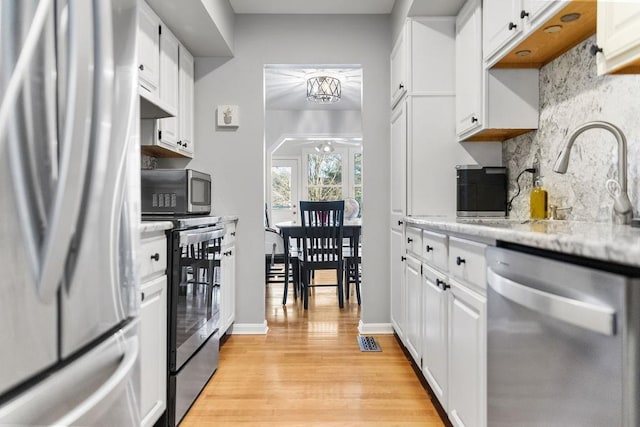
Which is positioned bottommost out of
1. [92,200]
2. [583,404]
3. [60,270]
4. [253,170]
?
[583,404]

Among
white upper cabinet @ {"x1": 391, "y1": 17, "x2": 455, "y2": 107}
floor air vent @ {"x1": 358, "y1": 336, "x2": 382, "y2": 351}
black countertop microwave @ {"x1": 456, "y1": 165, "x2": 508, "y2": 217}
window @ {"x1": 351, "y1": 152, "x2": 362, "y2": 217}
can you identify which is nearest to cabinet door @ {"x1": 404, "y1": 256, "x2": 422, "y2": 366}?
floor air vent @ {"x1": 358, "y1": 336, "x2": 382, "y2": 351}

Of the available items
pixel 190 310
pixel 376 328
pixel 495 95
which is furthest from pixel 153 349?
pixel 495 95

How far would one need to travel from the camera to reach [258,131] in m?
3.27

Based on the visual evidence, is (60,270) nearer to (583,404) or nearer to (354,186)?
(583,404)

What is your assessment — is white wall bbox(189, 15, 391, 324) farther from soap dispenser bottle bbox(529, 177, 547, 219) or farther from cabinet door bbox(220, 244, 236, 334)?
soap dispenser bottle bbox(529, 177, 547, 219)

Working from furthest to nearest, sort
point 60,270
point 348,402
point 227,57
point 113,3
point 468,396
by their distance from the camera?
point 227,57, point 348,402, point 468,396, point 113,3, point 60,270

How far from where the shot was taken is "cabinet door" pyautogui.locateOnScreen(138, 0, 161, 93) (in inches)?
92.7

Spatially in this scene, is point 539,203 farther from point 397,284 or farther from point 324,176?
point 324,176

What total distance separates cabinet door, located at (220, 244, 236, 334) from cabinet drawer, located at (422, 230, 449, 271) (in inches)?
A: 54.8

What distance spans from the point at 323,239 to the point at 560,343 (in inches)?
124

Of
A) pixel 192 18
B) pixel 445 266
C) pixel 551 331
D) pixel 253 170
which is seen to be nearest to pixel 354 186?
pixel 253 170

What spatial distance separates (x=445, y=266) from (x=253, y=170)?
6.28ft

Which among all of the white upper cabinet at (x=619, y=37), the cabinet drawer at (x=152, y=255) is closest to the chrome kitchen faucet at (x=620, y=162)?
the white upper cabinet at (x=619, y=37)

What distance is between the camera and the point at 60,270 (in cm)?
63
